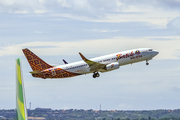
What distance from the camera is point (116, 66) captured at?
86625 mm

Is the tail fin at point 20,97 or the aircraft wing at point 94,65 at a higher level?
the aircraft wing at point 94,65

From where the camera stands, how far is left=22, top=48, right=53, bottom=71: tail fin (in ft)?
288

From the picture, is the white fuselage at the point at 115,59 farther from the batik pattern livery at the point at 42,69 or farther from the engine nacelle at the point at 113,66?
the batik pattern livery at the point at 42,69

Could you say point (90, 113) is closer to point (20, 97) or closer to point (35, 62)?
point (35, 62)

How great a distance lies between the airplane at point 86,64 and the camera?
86.4 m

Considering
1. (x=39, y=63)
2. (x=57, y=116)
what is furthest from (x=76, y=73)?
(x=57, y=116)

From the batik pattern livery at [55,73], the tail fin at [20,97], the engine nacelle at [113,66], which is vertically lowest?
the tail fin at [20,97]

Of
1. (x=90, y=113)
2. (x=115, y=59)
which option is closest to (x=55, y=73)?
(x=115, y=59)

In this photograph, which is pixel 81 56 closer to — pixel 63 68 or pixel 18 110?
pixel 63 68

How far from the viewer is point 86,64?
88.2m

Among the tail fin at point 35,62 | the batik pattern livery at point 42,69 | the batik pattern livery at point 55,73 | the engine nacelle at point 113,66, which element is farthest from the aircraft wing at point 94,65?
the tail fin at point 35,62

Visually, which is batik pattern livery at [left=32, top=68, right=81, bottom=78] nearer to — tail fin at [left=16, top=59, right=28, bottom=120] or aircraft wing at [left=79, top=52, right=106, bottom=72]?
aircraft wing at [left=79, top=52, right=106, bottom=72]

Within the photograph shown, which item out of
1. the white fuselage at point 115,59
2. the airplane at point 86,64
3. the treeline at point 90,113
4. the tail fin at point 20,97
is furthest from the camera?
the treeline at point 90,113

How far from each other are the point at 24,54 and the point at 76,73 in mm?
Result: 13477
